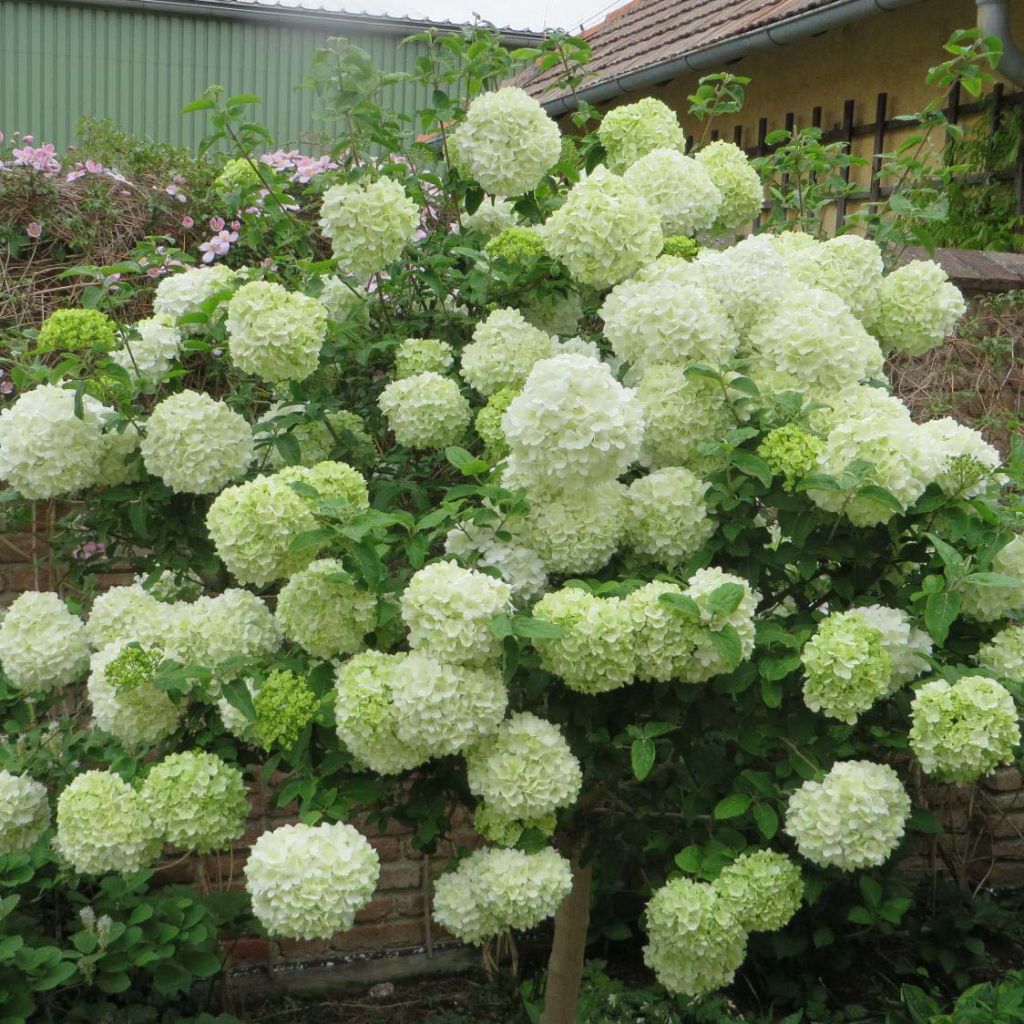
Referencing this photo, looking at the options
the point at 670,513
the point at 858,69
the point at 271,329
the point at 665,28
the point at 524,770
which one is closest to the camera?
the point at 524,770

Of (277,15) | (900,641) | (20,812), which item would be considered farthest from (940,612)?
(277,15)

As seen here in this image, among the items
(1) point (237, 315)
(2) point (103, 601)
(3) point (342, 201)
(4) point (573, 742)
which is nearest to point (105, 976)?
(2) point (103, 601)

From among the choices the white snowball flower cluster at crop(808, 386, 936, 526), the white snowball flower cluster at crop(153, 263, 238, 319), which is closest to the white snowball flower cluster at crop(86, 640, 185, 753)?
the white snowball flower cluster at crop(153, 263, 238, 319)

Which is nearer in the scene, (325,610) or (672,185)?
(325,610)

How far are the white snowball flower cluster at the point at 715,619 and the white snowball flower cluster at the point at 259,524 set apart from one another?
1.68 ft

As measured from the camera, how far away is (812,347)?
5.70 ft

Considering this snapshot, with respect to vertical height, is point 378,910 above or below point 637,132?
below

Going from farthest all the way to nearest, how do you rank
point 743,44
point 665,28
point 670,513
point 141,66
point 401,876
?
point 141,66 < point 665,28 < point 743,44 < point 401,876 < point 670,513

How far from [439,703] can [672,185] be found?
1.00m

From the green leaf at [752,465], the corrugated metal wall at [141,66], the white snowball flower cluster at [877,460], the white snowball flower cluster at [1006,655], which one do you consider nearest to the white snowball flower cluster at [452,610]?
the green leaf at [752,465]

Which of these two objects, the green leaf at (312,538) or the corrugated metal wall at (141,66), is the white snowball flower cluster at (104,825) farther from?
the corrugated metal wall at (141,66)

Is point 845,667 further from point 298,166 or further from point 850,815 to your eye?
point 298,166

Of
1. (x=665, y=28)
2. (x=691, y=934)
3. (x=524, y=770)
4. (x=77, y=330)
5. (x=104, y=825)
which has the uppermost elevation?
(x=665, y=28)

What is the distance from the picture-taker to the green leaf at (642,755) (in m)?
1.60
